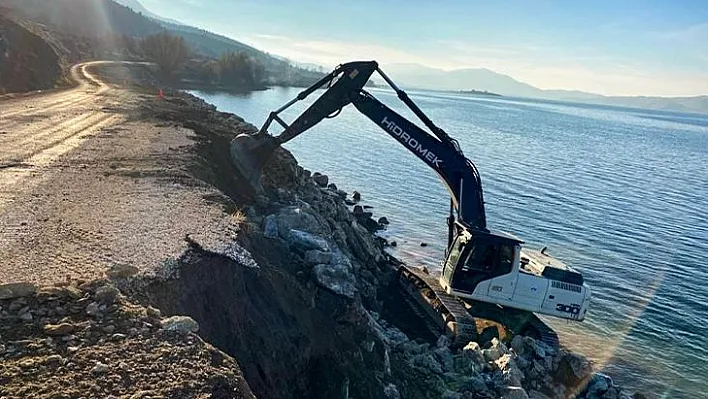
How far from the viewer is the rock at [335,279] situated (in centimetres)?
1212

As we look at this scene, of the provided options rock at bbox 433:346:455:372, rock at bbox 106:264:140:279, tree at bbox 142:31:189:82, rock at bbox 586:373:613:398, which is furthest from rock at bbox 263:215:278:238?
tree at bbox 142:31:189:82

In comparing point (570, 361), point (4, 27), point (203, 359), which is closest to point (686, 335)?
point (570, 361)

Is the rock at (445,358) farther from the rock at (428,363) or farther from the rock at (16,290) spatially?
the rock at (16,290)

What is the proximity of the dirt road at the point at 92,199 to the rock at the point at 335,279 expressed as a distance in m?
2.16

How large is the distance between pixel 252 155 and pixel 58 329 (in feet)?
39.5

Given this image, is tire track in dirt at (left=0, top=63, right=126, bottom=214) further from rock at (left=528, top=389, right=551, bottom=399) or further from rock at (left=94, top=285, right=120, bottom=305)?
rock at (left=528, top=389, right=551, bottom=399)

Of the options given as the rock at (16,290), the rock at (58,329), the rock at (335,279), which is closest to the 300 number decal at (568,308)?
the rock at (335,279)

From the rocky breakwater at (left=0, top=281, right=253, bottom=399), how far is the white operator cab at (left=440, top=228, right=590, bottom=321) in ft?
31.3

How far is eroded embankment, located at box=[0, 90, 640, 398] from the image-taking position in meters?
7.27

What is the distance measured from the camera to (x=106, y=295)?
7.43 metres

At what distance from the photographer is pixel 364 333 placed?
11.5 m

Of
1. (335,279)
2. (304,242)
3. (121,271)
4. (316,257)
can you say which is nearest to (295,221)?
(304,242)

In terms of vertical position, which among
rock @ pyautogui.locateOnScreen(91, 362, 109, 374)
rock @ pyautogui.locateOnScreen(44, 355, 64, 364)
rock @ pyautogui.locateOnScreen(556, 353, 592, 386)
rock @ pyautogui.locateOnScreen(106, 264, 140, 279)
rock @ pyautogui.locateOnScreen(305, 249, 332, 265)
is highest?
rock @ pyautogui.locateOnScreen(106, 264, 140, 279)

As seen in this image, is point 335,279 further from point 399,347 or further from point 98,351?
point 98,351
